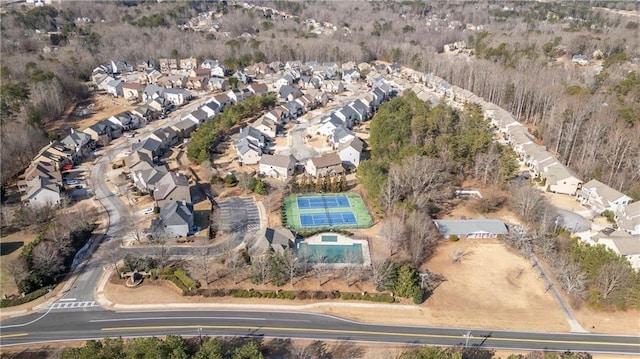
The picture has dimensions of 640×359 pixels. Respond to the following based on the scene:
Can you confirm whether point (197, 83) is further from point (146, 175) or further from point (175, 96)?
point (146, 175)

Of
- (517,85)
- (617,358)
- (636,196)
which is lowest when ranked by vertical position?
(617,358)

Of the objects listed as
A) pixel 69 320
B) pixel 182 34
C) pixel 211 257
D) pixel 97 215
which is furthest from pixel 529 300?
pixel 182 34

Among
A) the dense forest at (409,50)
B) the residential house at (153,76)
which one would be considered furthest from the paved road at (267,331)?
the residential house at (153,76)

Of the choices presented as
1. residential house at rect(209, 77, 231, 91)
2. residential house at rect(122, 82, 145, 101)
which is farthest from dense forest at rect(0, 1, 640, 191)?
residential house at rect(209, 77, 231, 91)

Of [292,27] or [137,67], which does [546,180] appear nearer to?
[137,67]

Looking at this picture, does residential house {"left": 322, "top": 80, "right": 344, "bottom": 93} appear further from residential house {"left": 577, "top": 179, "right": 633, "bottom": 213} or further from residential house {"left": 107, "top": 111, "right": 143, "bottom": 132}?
residential house {"left": 577, "top": 179, "right": 633, "bottom": 213}
